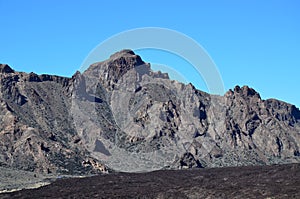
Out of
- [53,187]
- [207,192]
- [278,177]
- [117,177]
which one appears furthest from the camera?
[117,177]

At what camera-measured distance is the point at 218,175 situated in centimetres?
18650

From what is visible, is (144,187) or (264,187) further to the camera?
(144,187)

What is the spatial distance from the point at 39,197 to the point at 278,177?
5726cm

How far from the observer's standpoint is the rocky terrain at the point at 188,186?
14388 centimetres

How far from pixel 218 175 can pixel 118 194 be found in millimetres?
40545

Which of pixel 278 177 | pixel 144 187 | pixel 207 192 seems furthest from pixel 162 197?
pixel 278 177

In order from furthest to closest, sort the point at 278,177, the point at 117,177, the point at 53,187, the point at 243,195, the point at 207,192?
the point at 117,177 → the point at 53,187 → the point at 278,177 → the point at 207,192 → the point at 243,195

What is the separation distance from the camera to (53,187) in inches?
6959

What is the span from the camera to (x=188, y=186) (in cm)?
16162

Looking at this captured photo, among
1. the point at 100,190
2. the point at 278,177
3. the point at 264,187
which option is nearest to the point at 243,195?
the point at 264,187

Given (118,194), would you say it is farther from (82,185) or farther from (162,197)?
(82,185)

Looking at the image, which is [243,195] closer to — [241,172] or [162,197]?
[162,197]

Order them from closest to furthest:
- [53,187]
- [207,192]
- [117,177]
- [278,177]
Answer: [207,192] → [278,177] → [53,187] → [117,177]

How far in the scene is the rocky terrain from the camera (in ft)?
472
